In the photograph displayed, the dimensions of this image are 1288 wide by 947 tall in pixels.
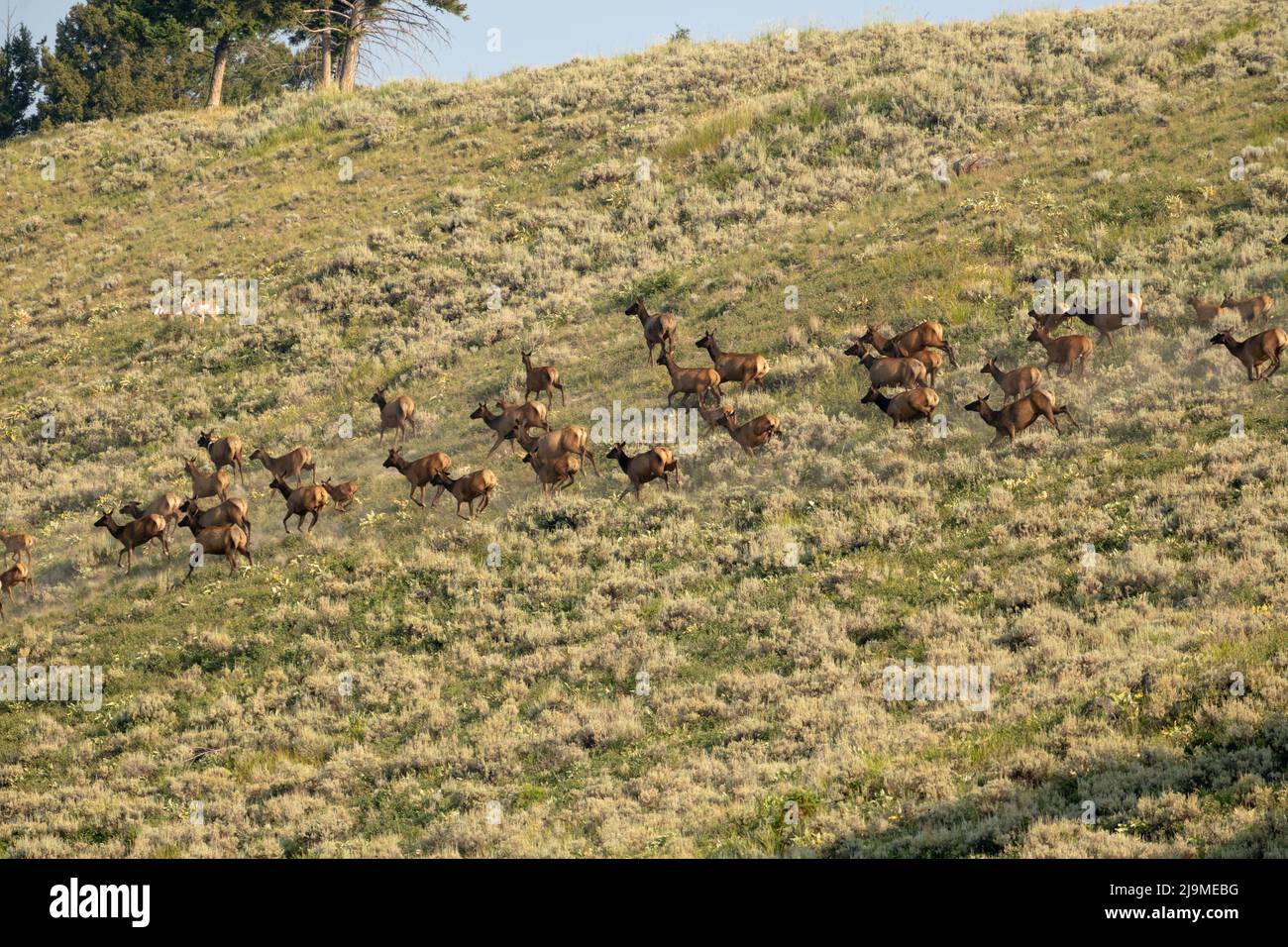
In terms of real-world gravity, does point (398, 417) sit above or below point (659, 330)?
below

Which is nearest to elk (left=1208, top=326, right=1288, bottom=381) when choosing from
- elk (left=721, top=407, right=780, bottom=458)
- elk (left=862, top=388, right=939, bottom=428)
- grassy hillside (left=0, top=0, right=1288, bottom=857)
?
grassy hillside (left=0, top=0, right=1288, bottom=857)

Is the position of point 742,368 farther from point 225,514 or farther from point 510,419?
point 225,514

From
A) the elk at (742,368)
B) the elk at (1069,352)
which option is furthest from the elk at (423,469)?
the elk at (1069,352)

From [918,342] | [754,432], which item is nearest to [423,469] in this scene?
[754,432]

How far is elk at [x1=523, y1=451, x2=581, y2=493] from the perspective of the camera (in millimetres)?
24891

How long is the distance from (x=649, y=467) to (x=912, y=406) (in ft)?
17.4

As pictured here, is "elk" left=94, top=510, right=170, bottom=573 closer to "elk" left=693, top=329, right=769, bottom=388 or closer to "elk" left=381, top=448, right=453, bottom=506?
"elk" left=381, top=448, right=453, bottom=506

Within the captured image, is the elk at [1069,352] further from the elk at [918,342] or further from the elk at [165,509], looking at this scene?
the elk at [165,509]

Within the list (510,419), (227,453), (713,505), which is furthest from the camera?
(227,453)

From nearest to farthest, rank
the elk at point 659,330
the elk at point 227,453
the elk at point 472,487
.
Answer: the elk at point 472,487
the elk at point 227,453
the elk at point 659,330

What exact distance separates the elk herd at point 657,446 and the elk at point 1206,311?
0.8 inches

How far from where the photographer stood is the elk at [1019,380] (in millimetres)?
24469

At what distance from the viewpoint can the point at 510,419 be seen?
2752 cm
